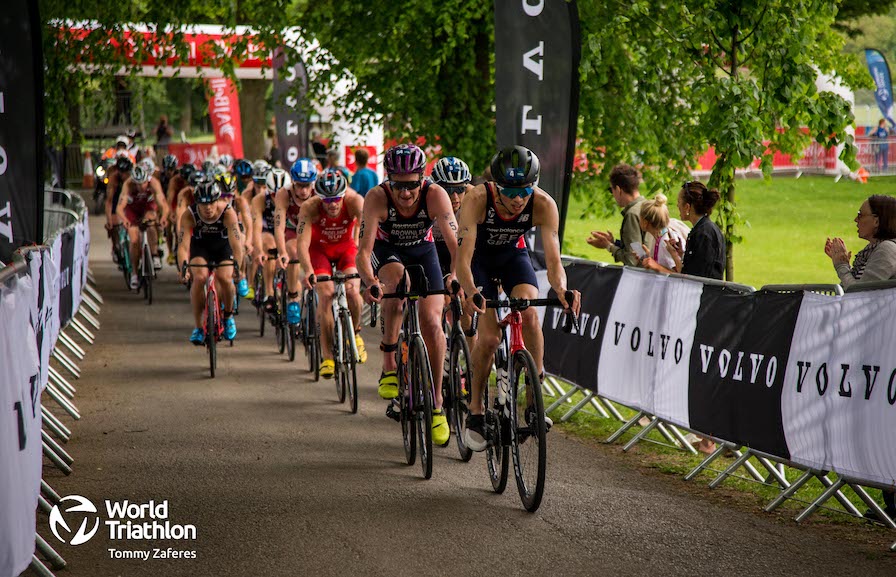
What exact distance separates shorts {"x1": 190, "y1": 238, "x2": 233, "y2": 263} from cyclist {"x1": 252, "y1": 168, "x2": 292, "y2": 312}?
1.73m

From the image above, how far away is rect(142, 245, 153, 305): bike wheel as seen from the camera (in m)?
18.9

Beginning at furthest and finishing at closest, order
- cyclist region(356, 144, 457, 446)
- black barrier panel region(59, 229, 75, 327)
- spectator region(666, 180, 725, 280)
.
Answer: black barrier panel region(59, 229, 75, 327)
spectator region(666, 180, 725, 280)
cyclist region(356, 144, 457, 446)

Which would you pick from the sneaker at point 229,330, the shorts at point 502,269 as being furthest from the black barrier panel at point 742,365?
the sneaker at point 229,330

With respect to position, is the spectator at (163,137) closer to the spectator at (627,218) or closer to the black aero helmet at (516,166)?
the spectator at (627,218)

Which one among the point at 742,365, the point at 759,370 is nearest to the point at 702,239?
the point at 742,365

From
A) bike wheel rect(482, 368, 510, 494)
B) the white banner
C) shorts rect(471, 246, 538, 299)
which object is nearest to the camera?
the white banner

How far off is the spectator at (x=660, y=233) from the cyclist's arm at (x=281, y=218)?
431 centimetres

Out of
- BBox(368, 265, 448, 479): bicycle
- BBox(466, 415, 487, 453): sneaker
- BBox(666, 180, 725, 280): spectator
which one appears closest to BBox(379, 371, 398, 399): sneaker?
BBox(368, 265, 448, 479): bicycle

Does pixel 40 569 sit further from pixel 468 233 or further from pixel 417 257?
pixel 417 257

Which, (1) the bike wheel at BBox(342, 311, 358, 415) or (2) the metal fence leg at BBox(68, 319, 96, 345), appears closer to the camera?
(1) the bike wheel at BBox(342, 311, 358, 415)

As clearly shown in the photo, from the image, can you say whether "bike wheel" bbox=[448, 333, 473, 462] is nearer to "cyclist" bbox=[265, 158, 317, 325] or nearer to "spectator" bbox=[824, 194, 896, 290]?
"spectator" bbox=[824, 194, 896, 290]

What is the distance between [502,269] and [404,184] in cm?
112

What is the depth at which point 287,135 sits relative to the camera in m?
23.0

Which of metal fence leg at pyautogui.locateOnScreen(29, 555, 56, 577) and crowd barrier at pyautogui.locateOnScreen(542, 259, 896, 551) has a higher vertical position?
crowd barrier at pyautogui.locateOnScreen(542, 259, 896, 551)
